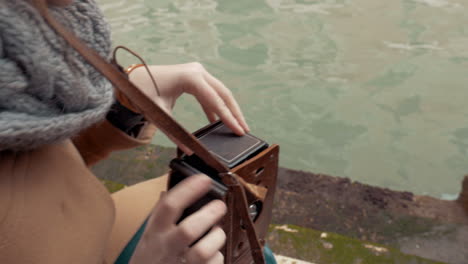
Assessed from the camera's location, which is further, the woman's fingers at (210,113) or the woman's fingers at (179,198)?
the woman's fingers at (210,113)

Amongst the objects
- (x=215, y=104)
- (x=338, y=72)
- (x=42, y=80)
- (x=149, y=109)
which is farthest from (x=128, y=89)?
(x=338, y=72)

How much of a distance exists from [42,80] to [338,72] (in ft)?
11.6

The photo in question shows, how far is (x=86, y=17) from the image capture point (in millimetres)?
661

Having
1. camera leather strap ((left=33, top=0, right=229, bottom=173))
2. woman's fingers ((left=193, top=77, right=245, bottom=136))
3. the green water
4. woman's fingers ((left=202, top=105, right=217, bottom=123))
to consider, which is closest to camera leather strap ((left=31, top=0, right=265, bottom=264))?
camera leather strap ((left=33, top=0, right=229, bottom=173))

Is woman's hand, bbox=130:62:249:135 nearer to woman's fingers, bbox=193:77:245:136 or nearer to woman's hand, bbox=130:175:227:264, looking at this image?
woman's fingers, bbox=193:77:245:136

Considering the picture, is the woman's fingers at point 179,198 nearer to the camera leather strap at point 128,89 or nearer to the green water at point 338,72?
the camera leather strap at point 128,89

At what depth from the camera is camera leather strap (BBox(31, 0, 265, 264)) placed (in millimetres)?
515

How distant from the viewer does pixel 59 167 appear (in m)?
0.68

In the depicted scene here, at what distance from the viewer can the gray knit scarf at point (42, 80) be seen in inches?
21.0

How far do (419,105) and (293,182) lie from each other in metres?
1.96

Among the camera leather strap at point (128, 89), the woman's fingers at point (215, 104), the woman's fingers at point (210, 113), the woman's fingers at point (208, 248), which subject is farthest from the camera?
the woman's fingers at point (210, 113)

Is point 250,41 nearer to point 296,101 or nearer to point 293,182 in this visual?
point 296,101

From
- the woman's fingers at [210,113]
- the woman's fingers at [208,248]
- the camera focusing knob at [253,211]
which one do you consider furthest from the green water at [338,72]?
the woman's fingers at [208,248]

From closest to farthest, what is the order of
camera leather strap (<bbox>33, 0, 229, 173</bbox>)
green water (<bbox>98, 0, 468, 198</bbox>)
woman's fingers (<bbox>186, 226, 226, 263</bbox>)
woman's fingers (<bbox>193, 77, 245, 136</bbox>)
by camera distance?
1. camera leather strap (<bbox>33, 0, 229, 173</bbox>)
2. woman's fingers (<bbox>186, 226, 226, 263</bbox>)
3. woman's fingers (<bbox>193, 77, 245, 136</bbox>)
4. green water (<bbox>98, 0, 468, 198</bbox>)
